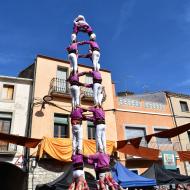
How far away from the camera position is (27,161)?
16062 millimetres

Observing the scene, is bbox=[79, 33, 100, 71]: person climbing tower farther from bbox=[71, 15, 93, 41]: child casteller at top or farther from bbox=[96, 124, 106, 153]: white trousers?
bbox=[96, 124, 106, 153]: white trousers

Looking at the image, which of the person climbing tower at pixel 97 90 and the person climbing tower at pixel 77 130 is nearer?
the person climbing tower at pixel 77 130

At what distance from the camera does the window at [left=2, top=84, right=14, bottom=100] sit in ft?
58.7

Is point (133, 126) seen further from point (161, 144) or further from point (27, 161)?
point (27, 161)

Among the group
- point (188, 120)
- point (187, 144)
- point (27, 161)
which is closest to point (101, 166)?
point (27, 161)

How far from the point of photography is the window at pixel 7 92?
17.9 m

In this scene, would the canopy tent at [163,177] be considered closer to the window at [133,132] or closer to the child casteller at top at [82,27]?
the window at [133,132]

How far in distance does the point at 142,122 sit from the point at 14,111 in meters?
9.54

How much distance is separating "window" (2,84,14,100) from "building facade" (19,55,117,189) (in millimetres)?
1487

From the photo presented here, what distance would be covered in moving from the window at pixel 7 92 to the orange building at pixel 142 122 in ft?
24.7

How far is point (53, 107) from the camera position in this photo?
1833 cm

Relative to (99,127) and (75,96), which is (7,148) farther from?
(99,127)

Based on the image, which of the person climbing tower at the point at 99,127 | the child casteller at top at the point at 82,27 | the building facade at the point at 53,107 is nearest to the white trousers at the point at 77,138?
the person climbing tower at the point at 99,127

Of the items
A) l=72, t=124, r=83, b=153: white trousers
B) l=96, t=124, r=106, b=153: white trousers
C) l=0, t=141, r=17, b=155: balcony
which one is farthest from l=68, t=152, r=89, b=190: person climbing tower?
l=0, t=141, r=17, b=155: balcony
